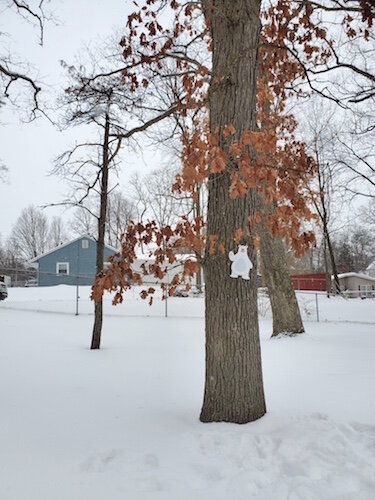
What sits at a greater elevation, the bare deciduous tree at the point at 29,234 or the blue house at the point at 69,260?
the bare deciduous tree at the point at 29,234

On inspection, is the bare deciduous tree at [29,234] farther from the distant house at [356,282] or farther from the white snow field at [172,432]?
the white snow field at [172,432]

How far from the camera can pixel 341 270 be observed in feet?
147

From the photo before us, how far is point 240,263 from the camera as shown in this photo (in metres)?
2.89

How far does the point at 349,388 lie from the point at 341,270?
4443cm

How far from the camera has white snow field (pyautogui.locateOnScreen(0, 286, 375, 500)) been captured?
2041 millimetres

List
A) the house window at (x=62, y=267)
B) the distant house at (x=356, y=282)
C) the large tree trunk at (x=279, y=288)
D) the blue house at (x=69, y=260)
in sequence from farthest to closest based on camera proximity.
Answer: the distant house at (x=356, y=282)
the house window at (x=62, y=267)
the blue house at (x=69, y=260)
the large tree trunk at (x=279, y=288)

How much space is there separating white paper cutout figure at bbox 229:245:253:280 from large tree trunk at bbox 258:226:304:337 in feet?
17.5

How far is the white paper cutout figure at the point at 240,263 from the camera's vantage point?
9.50ft

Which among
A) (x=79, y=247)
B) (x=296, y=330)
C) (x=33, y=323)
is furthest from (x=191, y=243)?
(x=79, y=247)

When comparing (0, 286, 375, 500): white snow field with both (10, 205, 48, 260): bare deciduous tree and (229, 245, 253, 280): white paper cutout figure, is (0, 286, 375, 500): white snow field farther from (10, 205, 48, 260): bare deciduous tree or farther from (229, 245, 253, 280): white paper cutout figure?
(10, 205, 48, 260): bare deciduous tree

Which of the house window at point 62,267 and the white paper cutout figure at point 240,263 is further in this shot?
the house window at point 62,267

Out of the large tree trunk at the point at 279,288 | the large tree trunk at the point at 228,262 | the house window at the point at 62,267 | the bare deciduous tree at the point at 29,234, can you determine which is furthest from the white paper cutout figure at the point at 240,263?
the bare deciduous tree at the point at 29,234

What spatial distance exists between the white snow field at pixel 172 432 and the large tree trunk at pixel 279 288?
1979mm

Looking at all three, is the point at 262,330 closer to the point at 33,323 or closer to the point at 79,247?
the point at 33,323
